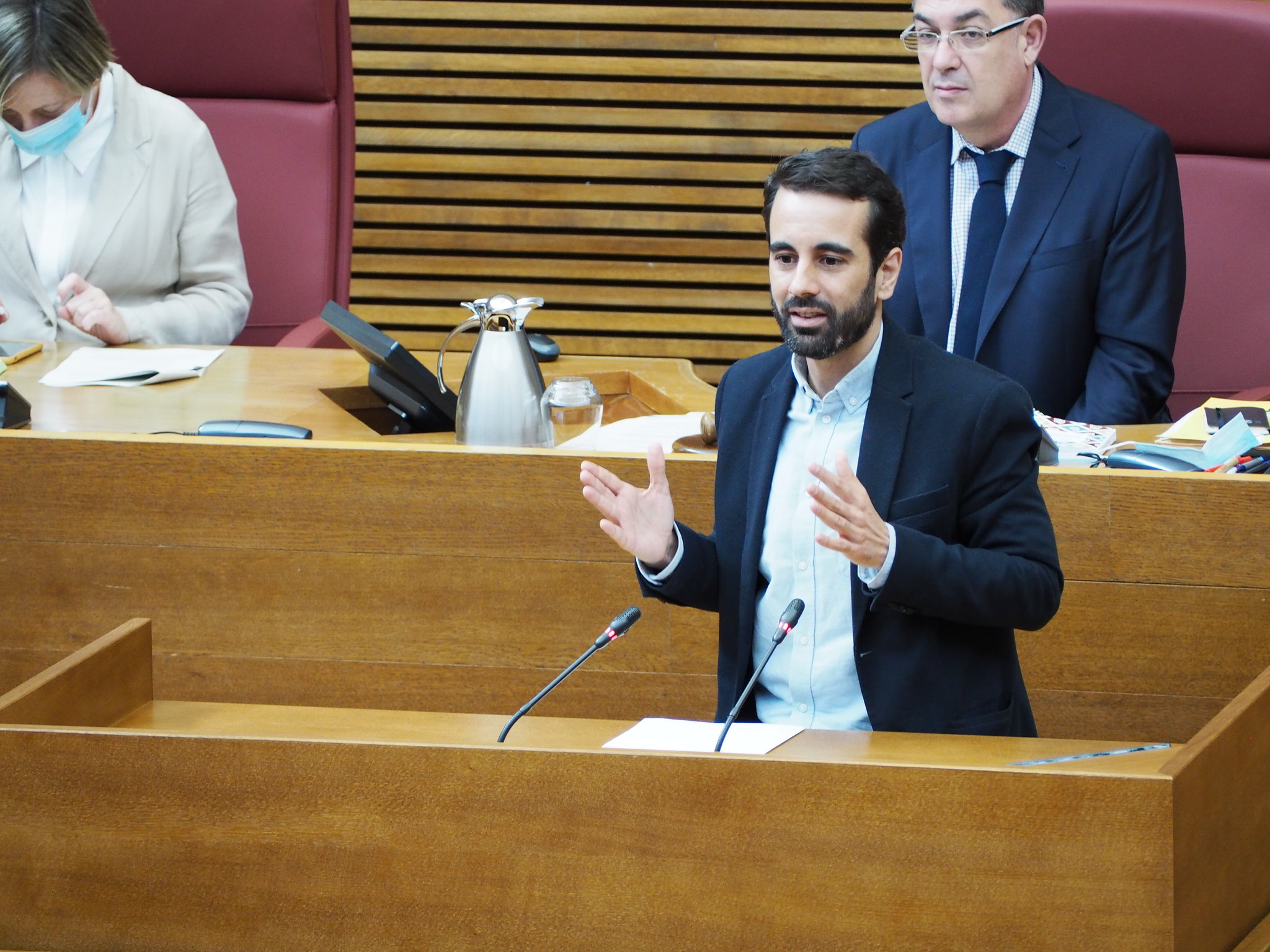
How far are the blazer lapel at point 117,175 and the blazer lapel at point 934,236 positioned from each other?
1.49m

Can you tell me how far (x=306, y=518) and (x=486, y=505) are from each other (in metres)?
0.24

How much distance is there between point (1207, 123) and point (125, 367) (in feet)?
6.48

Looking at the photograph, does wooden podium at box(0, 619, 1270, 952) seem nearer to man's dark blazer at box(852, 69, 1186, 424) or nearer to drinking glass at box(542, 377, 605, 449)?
drinking glass at box(542, 377, 605, 449)

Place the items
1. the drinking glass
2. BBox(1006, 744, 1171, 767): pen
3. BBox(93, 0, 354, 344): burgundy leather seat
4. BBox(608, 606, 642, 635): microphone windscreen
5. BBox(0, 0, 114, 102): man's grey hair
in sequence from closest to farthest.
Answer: BBox(1006, 744, 1171, 767): pen, BBox(608, 606, 642, 635): microphone windscreen, the drinking glass, BBox(0, 0, 114, 102): man's grey hair, BBox(93, 0, 354, 344): burgundy leather seat

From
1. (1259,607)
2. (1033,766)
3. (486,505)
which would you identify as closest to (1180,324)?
(1259,607)

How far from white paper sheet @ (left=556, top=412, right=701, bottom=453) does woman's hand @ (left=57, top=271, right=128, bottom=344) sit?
1.04 m

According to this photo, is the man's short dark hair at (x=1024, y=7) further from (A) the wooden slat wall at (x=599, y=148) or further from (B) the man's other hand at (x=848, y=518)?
(A) the wooden slat wall at (x=599, y=148)

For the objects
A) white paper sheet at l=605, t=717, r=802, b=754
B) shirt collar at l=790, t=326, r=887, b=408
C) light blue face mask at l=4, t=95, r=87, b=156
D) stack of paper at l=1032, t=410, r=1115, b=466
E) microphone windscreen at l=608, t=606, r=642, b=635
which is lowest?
white paper sheet at l=605, t=717, r=802, b=754

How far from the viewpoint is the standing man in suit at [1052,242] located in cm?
233

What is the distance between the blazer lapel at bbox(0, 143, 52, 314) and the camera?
2.80m

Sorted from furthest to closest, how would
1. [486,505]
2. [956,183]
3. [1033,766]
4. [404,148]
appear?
[404,148], [956,183], [486,505], [1033,766]

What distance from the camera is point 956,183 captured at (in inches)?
94.7

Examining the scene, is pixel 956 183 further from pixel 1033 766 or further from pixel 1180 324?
pixel 1033 766

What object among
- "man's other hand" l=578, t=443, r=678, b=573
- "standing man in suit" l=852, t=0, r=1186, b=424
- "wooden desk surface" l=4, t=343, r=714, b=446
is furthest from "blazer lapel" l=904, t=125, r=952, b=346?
"man's other hand" l=578, t=443, r=678, b=573
